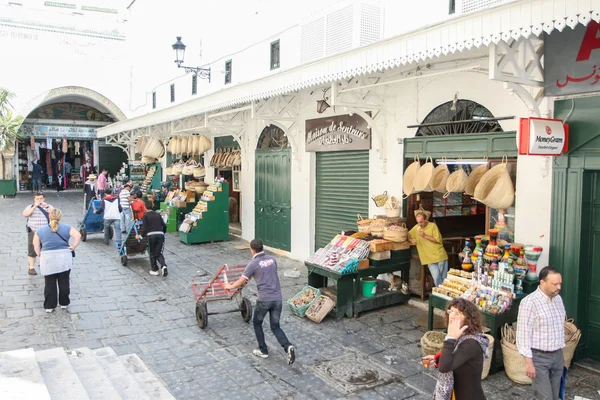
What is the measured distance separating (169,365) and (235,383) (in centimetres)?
100

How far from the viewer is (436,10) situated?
9672mm

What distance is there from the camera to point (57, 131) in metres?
28.7

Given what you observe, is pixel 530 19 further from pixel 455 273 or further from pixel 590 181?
pixel 455 273

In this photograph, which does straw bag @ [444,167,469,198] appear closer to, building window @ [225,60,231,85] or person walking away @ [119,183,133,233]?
person walking away @ [119,183,133,233]

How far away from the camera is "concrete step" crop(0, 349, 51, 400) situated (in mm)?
4223

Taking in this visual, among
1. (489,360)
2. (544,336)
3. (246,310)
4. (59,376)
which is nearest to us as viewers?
(544,336)

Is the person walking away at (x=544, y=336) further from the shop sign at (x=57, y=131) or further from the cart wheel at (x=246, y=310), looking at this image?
the shop sign at (x=57, y=131)

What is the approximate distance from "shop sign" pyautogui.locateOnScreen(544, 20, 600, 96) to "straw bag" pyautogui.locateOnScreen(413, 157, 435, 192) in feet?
7.05

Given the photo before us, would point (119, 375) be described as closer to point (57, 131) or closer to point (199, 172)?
point (199, 172)

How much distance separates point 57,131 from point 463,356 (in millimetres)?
29968

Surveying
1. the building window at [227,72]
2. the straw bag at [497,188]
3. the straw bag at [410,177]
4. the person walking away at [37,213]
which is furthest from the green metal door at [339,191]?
the building window at [227,72]

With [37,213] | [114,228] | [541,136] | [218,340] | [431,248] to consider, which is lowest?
[218,340]

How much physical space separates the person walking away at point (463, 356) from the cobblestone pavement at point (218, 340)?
1839mm

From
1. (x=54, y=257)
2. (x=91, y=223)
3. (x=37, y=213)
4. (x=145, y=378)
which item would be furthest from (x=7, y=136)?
(x=145, y=378)
